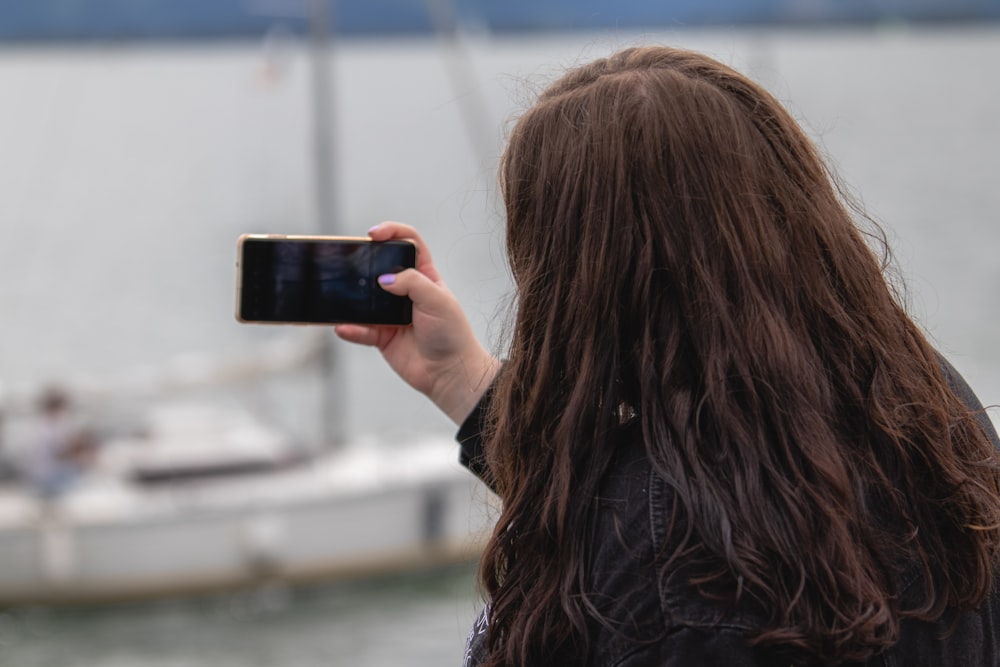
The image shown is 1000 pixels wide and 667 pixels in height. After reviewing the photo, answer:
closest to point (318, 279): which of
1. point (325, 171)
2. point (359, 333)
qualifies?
point (359, 333)

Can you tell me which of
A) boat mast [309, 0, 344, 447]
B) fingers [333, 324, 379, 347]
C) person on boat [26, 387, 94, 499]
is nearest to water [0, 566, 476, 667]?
person on boat [26, 387, 94, 499]

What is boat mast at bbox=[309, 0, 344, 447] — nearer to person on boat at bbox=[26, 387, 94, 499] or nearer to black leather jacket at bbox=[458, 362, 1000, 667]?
person on boat at bbox=[26, 387, 94, 499]

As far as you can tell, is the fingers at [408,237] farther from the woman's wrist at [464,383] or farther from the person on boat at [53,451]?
the person on boat at [53,451]

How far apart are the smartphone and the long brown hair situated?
0.45 metres

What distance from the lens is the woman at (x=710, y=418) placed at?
104 centimetres

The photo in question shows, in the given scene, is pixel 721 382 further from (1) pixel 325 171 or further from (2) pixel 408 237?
(1) pixel 325 171

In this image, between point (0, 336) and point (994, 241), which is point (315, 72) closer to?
point (0, 336)

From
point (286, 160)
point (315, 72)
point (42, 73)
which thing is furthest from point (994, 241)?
point (42, 73)

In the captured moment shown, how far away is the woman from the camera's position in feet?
3.42

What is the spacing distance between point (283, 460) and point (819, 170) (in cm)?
881

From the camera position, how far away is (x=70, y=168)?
38.0m

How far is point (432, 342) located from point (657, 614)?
2.22ft

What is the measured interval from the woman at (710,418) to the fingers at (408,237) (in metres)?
0.42

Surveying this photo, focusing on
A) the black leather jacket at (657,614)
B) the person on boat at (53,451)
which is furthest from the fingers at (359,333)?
the person on boat at (53,451)
